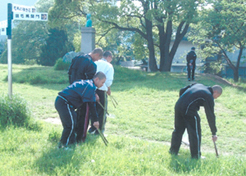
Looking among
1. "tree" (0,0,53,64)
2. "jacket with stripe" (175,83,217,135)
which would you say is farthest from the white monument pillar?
"tree" (0,0,53,64)

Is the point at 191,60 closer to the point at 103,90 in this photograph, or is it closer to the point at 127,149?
the point at 103,90

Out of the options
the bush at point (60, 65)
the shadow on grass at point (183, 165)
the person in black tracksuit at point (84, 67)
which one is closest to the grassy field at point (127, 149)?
the shadow on grass at point (183, 165)

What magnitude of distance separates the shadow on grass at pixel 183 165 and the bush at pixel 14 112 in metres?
3.17

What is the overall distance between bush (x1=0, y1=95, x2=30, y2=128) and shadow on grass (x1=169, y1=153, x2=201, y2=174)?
10.4 feet

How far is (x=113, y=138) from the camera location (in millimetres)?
5797

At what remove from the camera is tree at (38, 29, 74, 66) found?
3759 cm

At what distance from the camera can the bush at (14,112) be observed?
5789 millimetres

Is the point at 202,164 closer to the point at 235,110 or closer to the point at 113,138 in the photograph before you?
the point at 113,138

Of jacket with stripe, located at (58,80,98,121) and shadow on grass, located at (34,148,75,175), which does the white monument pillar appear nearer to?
jacket with stripe, located at (58,80,98,121)

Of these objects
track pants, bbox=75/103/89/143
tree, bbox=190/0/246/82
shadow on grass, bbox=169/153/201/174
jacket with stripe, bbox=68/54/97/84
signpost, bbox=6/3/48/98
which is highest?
tree, bbox=190/0/246/82

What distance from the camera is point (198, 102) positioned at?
4801 mm

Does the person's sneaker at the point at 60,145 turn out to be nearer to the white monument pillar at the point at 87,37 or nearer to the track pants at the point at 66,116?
the track pants at the point at 66,116

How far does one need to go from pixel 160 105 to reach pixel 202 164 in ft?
20.1

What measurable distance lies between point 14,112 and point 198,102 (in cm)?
369
